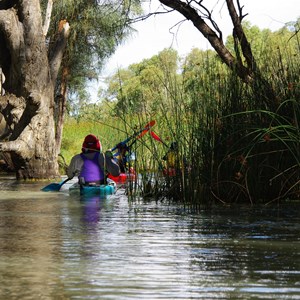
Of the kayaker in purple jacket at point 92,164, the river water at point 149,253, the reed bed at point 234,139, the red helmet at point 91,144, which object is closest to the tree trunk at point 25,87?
the kayaker in purple jacket at point 92,164

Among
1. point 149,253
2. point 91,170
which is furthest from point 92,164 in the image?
point 149,253

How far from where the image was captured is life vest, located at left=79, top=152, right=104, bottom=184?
13.1 meters

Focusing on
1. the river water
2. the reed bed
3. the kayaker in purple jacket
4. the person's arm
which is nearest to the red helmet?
the kayaker in purple jacket

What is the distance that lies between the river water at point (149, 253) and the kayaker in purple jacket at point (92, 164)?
2.22m

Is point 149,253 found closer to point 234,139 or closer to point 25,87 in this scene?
point 234,139

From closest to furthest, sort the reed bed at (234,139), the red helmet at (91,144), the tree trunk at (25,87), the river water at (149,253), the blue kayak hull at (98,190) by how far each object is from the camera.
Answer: the river water at (149,253)
the reed bed at (234,139)
the red helmet at (91,144)
the blue kayak hull at (98,190)
the tree trunk at (25,87)

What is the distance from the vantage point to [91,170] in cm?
1327

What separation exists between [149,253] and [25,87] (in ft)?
46.6

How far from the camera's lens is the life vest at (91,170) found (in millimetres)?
13078

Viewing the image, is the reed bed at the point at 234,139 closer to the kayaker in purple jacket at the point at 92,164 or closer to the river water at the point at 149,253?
the river water at the point at 149,253

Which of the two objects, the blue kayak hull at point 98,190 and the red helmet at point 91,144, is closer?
the red helmet at point 91,144

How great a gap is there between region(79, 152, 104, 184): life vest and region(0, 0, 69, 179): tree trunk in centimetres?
670

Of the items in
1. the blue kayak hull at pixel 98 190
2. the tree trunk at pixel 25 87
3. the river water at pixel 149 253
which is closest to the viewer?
the river water at pixel 149 253

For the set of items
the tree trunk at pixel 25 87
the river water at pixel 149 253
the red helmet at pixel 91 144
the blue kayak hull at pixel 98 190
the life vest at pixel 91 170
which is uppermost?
the tree trunk at pixel 25 87
